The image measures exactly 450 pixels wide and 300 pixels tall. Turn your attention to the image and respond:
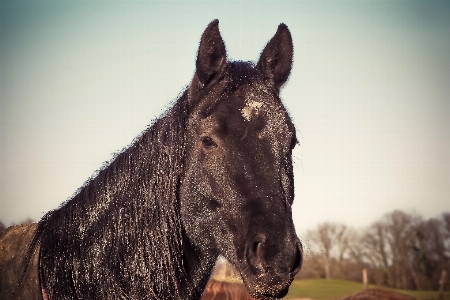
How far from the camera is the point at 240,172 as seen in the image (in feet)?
8.68

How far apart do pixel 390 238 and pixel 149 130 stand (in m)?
49.6

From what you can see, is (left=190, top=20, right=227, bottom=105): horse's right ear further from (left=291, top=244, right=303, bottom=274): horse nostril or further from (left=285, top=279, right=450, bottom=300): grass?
(left=285, top=279, right=450, bottom=300): grass

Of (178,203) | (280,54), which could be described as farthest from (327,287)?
(178,203)

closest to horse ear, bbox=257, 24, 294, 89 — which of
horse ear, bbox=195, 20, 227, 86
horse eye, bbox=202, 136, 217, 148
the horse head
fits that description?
the horse head

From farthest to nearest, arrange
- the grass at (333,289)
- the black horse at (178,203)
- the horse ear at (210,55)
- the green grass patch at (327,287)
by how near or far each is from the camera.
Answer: the green grass patch at (327,287) → the grass at (333,289) → the horse ear at (210,55) → the black horse at (178,203)

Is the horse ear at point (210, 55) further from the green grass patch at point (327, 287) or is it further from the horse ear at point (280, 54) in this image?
the green grass patch at point (327, 287)

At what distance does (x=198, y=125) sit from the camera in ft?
9.50

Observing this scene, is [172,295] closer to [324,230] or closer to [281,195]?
[281,195]

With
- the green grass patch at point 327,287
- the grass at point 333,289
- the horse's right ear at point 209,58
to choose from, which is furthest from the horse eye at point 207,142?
the green grass patch at point 327,287

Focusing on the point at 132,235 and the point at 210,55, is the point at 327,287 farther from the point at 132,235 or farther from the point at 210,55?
the point at 210,55

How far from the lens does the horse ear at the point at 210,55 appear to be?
290cm

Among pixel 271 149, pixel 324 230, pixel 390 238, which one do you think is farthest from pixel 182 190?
pixel 390 238

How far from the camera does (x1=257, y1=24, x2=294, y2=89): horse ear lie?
327 cm

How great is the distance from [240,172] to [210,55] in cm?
85
